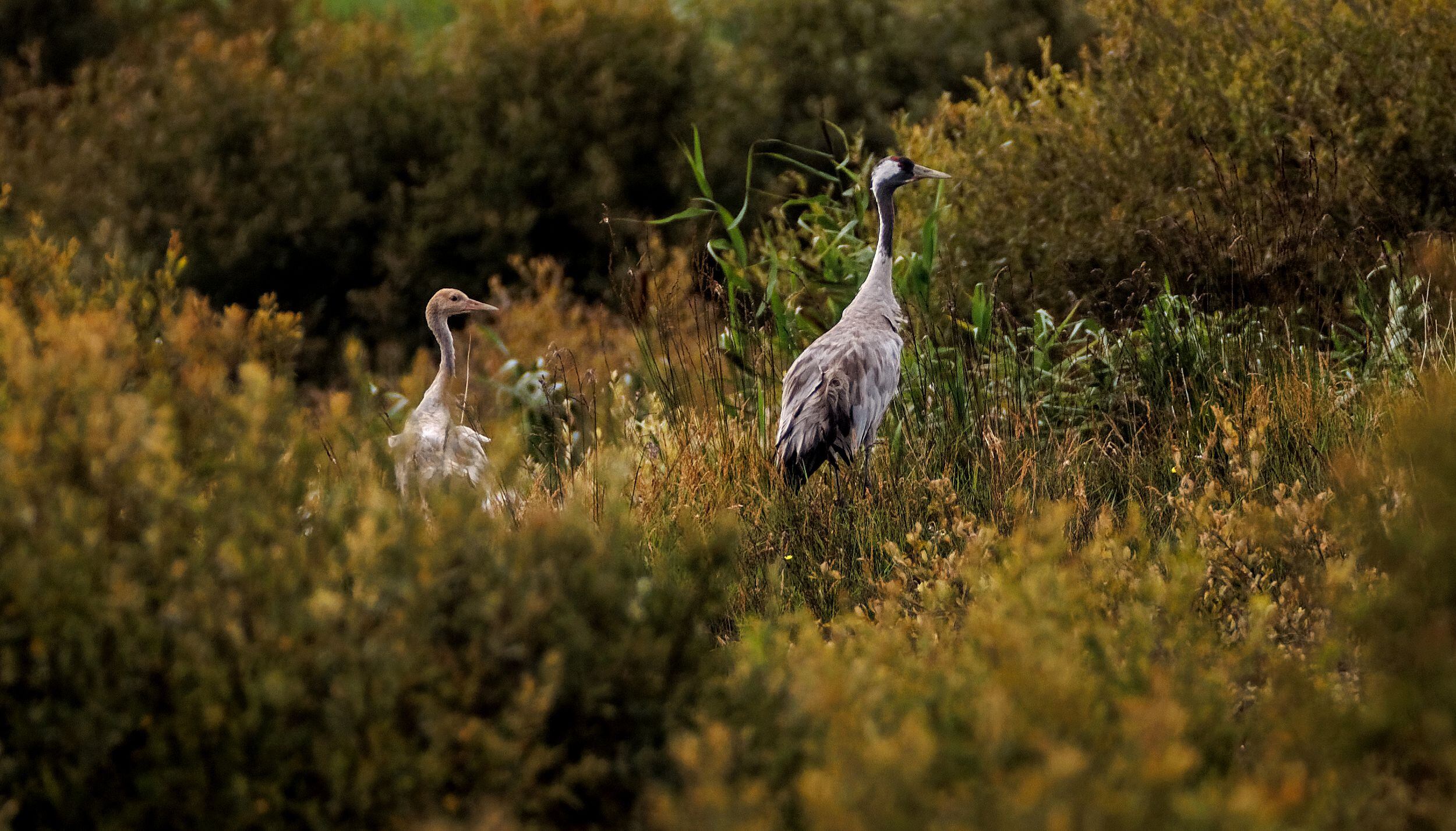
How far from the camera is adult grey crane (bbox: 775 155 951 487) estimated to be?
16.5 feet

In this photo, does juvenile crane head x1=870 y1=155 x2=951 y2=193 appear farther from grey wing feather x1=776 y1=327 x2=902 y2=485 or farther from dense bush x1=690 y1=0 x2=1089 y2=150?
dense bush x1=690 y1=0 x2=1089 y2=150

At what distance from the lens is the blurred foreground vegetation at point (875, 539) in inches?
85.7

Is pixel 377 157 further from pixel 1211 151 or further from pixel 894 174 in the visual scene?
pixel 1211 151

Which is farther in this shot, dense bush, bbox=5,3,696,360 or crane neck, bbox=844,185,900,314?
dense bush, bbox=5,3,696,360

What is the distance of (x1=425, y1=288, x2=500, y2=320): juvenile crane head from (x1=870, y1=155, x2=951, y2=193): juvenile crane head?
1874mm

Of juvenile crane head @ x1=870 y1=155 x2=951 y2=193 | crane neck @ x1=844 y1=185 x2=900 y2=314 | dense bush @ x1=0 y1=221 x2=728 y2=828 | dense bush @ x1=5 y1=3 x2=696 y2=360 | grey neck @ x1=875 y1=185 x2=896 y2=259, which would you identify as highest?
dense bush @ x1=0 y1=221 x2=728 y2=828

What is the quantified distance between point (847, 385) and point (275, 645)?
3.18m

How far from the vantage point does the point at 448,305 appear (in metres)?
6.50

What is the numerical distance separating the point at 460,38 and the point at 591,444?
10.1 metres

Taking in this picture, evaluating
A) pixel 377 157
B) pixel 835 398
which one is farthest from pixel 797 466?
pixel 377 157

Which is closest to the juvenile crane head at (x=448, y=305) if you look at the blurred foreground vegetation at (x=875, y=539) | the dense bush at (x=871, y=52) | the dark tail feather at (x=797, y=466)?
the blurred foreground vegetation at (x=875, y=539)

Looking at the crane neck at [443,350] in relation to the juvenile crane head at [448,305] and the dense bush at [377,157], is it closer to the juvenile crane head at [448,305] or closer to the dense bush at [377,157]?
the juvenile crane head at [448,305]

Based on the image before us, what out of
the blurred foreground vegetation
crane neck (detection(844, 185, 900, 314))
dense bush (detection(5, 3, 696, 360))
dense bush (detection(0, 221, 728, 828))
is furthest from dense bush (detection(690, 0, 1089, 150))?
dense bush (detection(0, 221, 728, 828))

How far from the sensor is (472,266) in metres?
14.0
